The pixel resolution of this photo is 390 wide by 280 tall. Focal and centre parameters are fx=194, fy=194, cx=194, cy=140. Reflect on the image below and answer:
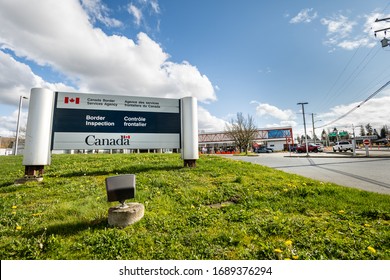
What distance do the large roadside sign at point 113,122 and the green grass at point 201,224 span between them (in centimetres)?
212

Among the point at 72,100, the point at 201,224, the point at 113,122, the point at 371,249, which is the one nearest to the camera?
the point at 371,249

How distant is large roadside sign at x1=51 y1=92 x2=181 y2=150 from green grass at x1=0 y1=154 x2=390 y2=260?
2115 mm

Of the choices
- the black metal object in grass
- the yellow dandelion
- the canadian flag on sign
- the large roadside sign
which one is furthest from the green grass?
the canadian flag on sign


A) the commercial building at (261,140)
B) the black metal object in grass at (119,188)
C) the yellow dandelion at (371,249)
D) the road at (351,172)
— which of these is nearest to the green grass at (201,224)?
the yellow dandelion at (371,249)

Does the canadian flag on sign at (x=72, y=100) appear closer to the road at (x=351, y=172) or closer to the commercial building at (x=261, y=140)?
the road at (x=351, y=172)

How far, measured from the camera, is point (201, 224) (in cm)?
354

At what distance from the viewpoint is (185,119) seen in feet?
28.6

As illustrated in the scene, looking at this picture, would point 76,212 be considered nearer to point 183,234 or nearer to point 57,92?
point 183,234

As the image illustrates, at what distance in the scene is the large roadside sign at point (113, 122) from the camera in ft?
24.3

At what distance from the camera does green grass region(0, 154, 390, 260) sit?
8.68ft

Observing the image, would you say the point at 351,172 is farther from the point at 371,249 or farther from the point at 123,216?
the point at 123,216

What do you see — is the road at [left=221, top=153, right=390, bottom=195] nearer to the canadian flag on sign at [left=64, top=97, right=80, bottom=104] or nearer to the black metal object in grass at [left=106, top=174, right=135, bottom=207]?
the black metal object in grass at [left=106, top=174, right=135, bottom=207]

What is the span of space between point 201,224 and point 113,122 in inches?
235

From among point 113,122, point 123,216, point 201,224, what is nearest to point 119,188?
point 123,216
